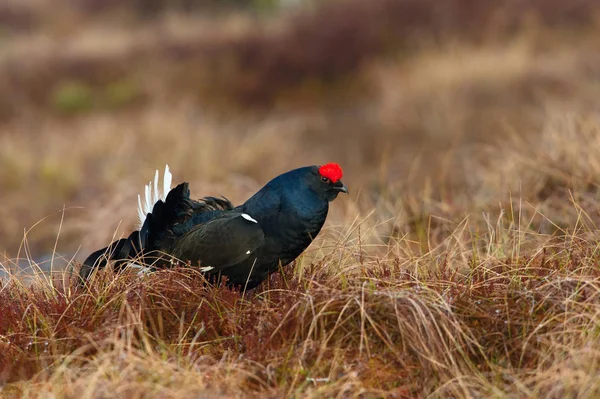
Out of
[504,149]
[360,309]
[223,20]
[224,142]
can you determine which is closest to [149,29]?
[223,20]

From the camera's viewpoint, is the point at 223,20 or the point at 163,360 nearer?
the point at 163,360

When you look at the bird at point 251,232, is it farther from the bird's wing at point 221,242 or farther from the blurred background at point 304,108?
the blurred background at point 304,108

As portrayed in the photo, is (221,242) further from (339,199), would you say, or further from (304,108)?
(304,108)

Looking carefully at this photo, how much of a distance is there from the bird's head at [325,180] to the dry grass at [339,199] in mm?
341

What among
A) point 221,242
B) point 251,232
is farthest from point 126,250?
point 251,232

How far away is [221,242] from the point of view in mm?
3494

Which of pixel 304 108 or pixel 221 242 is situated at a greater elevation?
pixel 221 242

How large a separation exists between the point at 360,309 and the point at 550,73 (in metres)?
8.77

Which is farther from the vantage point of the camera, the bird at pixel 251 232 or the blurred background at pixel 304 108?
the blurred background at pixel 304 108

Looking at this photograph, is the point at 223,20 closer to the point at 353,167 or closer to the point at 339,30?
the point at 339,30

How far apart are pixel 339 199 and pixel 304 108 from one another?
657cm

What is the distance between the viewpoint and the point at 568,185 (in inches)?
191

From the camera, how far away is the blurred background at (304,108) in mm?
5945

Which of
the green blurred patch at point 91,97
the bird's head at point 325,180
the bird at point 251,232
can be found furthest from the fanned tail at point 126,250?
the green blurred patch at point 91,97
